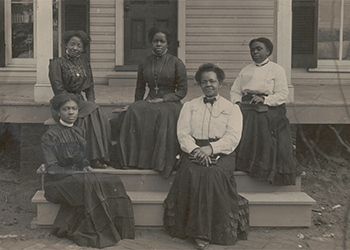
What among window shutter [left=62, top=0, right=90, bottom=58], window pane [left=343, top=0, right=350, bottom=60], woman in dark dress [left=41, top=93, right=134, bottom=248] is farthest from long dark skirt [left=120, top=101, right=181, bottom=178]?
window pane [left=343, top=0, right=350, bottom=60]

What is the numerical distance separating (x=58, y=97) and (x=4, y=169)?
2.22 metres

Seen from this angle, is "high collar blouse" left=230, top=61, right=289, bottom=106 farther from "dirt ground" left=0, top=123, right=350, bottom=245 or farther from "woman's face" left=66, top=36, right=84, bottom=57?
"woman's face" left=66, top=36, right=84, bottom=57

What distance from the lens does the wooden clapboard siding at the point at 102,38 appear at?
6.94 metres

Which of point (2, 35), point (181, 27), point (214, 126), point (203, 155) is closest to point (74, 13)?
point (2, 35)

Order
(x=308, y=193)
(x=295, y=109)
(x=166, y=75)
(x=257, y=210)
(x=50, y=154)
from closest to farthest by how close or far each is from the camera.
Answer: (x=50, y=154) < (x=257, y=210) < (x=166, y=75) < (x=308, y=193) < (x=295, y=109)

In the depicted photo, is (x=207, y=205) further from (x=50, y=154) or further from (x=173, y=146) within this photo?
(x=50, y=154)

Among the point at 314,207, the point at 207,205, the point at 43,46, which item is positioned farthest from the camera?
the point at 43,46

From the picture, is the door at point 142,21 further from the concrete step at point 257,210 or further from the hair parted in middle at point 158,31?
the concrete step at point 257,210

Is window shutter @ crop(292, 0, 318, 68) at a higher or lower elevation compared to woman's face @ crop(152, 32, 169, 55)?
higher

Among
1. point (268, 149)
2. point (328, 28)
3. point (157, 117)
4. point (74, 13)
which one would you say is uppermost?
point (74, 13)

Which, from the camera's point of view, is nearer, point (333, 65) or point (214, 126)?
point (214, 126)

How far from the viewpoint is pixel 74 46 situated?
391 centimetres

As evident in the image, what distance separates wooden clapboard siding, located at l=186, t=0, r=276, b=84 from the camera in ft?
22.9

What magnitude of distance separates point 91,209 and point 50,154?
56cm
